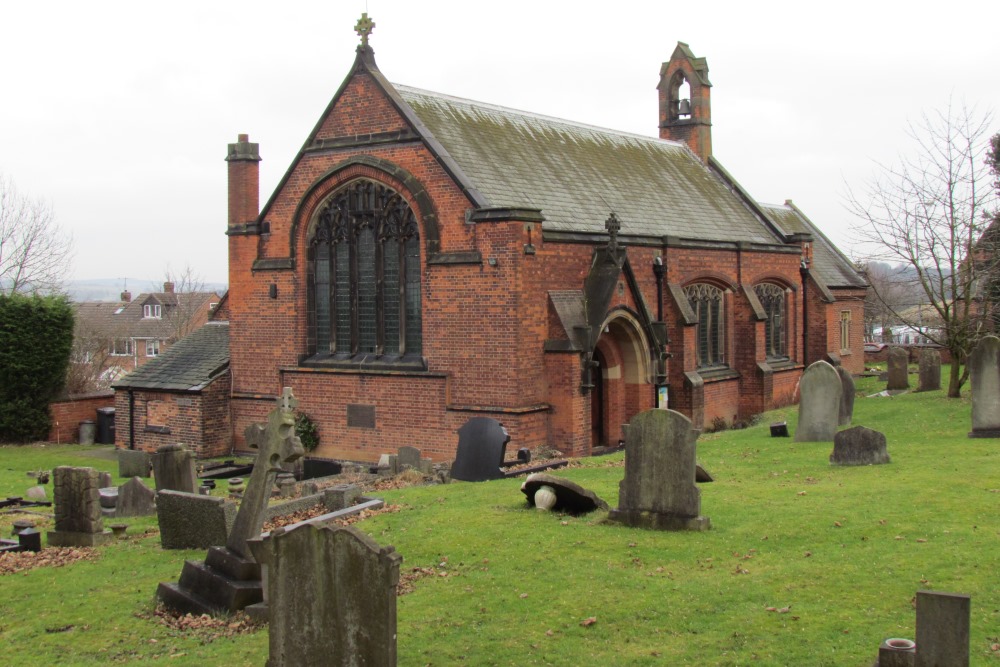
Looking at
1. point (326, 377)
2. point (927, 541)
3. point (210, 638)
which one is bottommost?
point (210, 638)

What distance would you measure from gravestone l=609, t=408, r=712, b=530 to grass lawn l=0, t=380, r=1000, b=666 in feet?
0.89

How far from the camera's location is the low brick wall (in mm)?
29156

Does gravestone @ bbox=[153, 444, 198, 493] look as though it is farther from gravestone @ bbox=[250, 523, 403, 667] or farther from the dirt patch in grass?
gravestone @ bbox=[250, 523, 403, 667]

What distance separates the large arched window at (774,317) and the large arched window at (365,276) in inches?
541

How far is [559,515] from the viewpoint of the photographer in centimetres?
1320

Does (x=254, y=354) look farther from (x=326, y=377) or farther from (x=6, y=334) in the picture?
(x=6, y=334)

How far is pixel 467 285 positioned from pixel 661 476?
10.5m

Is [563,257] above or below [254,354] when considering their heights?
above

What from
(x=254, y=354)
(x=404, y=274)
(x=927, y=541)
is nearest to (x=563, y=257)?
(x=404, y=274)

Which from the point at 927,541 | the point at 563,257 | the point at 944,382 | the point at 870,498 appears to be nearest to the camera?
→ the point at 927,541

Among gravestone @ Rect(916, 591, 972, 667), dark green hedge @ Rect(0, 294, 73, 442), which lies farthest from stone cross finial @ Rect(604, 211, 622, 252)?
gravestone @ Rect(916, 591, 972, 667)

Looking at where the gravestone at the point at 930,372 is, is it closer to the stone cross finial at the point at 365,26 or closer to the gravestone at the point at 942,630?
the stone cross finial at the point at 365,26

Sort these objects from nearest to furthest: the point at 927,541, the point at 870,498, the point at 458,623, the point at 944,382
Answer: the point at 458,623 < the point at 927,541 < the point at 870,498 < the point at 944,382

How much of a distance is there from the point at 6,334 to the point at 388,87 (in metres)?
13.3
